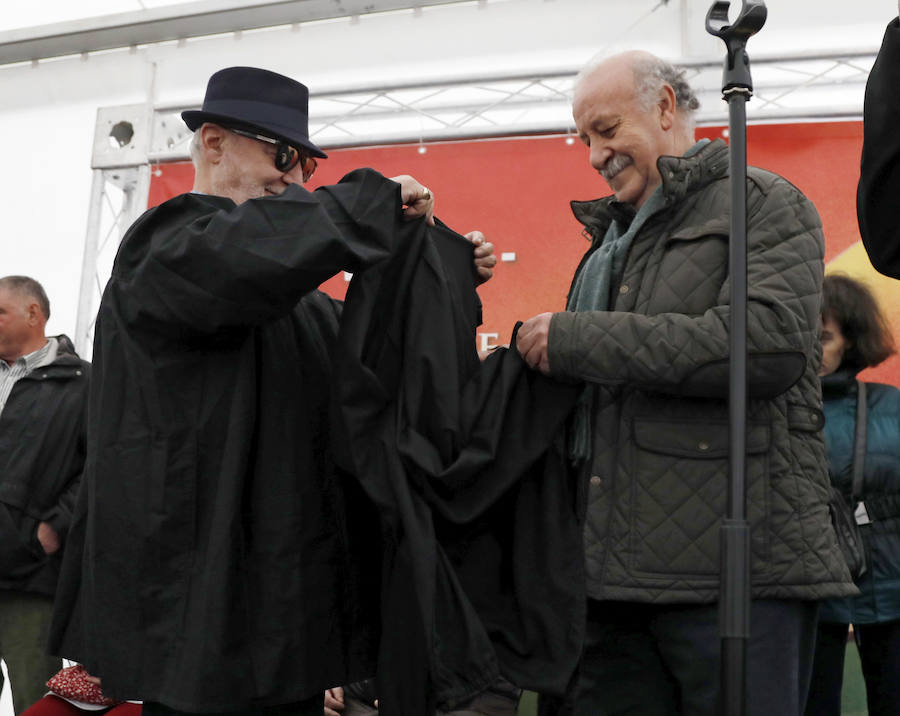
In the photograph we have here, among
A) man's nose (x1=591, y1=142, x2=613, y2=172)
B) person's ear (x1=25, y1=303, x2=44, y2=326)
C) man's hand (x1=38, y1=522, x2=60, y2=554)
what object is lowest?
man's hand (x1=38, y1=522, x2=60, y2=554)

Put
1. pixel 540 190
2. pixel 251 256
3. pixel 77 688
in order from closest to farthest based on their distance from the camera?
pixel 251 256 → pixel 77 688 → pixel 540 190

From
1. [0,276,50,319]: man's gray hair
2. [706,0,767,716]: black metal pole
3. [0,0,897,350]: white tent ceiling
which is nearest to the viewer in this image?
[706,0,767,716]: black metal pole

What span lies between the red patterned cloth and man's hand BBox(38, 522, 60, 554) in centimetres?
113

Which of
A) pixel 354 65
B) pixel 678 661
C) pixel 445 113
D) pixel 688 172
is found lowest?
pixel 678 661

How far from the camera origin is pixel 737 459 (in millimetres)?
1361

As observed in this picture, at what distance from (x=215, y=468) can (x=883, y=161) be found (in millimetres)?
1239

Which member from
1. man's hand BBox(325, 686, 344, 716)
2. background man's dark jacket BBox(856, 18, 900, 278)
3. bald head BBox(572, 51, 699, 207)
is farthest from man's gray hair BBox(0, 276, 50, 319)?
background man's dark jacket BBox(856, 18, 900, 278)

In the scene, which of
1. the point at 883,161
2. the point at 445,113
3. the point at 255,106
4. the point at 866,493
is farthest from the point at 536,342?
the point at 445,113

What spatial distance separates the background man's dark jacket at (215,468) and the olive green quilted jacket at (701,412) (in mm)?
516

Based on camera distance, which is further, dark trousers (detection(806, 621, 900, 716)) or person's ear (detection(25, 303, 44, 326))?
person's ear (detection(25, 303, 44, 326))

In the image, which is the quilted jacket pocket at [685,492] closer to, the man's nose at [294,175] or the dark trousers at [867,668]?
the man's nose at [294,175]

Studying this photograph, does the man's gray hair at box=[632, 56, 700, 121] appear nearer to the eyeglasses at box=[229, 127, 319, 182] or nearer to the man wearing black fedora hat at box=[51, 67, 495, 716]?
the man wearing black fedora hat at box=[51, 67, 495, 716]

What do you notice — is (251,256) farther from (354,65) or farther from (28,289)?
(354,65)

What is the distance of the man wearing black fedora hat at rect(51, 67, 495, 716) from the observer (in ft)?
5.66
